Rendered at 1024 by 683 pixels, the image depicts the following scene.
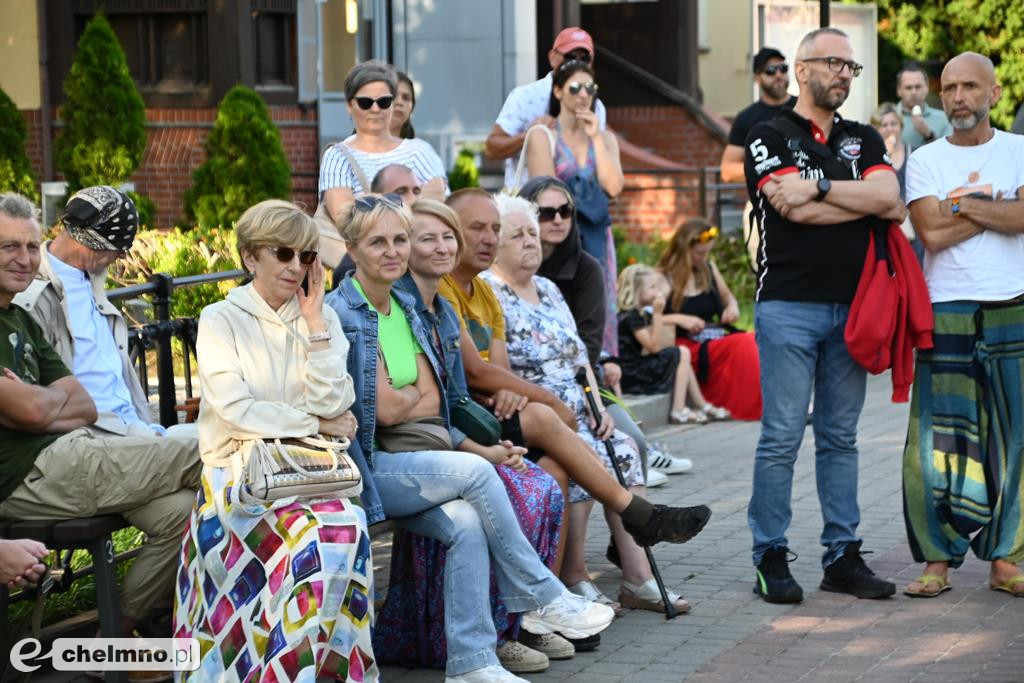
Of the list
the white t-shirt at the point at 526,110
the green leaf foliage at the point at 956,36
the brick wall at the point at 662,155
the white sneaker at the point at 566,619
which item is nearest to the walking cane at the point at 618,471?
the white sneaker at the point at 566,619

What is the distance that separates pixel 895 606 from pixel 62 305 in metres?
3.64

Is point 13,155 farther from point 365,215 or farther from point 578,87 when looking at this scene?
point 365,215

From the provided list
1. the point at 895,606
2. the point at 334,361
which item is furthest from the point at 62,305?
the point at 895,606

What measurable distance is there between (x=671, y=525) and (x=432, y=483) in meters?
1.20

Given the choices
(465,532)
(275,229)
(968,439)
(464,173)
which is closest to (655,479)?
(968,439)

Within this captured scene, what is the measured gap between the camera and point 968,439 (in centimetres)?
747

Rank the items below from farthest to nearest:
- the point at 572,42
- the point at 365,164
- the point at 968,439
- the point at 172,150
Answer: the point at 172,150 → the point at 572,42 → the point at 365,164 → the point at 968,439

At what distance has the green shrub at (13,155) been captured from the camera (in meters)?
16.2

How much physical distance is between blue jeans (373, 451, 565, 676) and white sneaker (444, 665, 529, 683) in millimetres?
18

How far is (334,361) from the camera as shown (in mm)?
Result: 5652

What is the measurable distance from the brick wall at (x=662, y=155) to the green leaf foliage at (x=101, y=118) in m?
6.65

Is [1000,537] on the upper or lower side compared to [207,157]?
lower

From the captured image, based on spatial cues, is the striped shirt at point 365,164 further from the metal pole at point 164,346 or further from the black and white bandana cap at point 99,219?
the black and white bandana cap at point 99,219

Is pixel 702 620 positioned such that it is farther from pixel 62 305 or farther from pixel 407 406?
pixel 62 305
